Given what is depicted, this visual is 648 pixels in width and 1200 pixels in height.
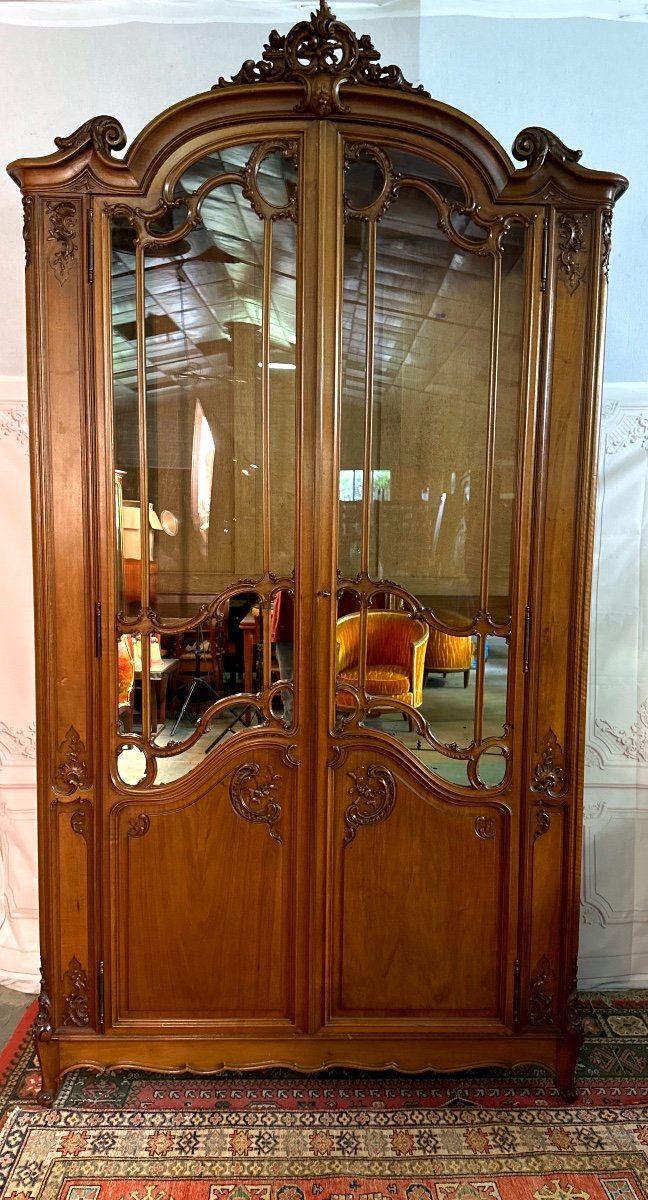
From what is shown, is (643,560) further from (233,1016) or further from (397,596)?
(233,1016)

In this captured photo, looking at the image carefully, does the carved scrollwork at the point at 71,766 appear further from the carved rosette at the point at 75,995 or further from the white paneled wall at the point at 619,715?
the white paneled wall at the point at 619,715

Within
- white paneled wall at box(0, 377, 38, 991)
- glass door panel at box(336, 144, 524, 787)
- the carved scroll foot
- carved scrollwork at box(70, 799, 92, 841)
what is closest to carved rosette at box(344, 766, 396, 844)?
glass door panel at box(336, 144, 524, 787)

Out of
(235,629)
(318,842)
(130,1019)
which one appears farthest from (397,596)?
(130,1019)

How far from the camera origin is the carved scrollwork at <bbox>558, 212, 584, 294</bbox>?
1.61 meters

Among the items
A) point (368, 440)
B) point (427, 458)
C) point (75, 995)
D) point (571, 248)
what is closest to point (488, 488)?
point (427, 458)

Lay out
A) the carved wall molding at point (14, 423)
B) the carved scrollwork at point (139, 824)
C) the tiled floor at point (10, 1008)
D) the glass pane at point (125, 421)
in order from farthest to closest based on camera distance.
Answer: the carved wall molding at point (14, 423)
the tiled floor at point (10, 1008)
the carved scrollwork at point (139, 824)
the glass pane at point (125, 421)

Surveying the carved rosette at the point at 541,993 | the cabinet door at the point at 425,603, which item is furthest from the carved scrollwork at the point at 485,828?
the carved rosette at the point at 541,993

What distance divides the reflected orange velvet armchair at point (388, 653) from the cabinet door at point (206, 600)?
121mm

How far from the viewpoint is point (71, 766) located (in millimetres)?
1700

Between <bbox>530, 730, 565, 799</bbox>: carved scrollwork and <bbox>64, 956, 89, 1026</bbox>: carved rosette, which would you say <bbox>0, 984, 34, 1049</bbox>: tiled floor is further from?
<bbox>530, 730, 565, 799</bbox>: carved scrollwork

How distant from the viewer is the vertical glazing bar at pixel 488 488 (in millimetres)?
1637

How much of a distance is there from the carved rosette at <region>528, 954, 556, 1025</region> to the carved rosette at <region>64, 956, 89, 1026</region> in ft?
3.47

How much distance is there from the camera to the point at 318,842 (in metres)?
1.71

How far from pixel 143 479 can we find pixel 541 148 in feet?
3.63
